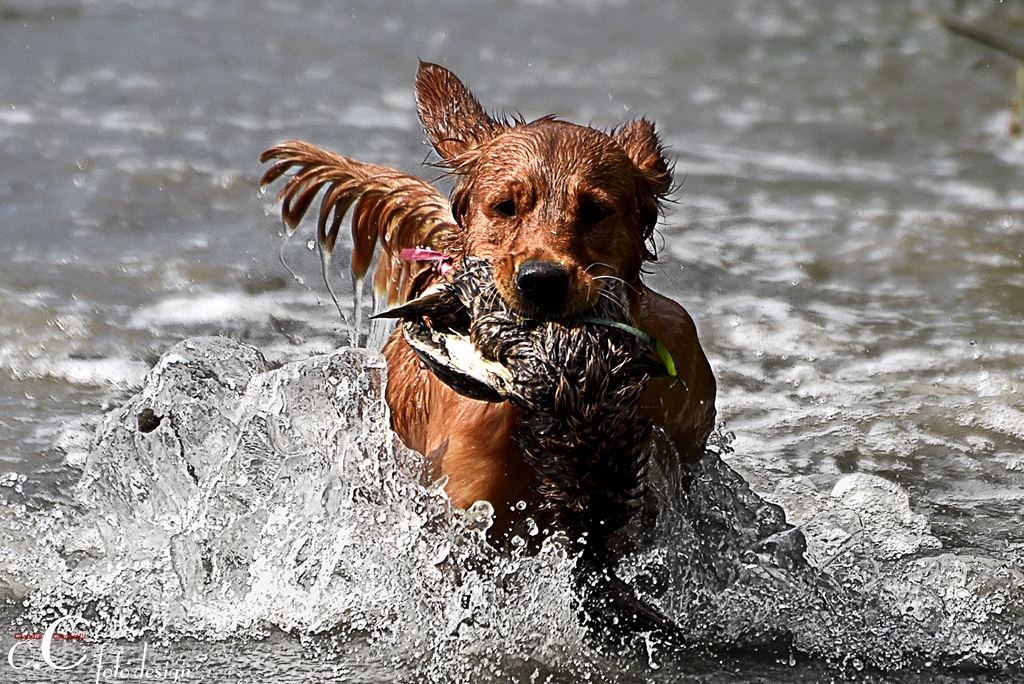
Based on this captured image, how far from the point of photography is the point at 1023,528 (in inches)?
193

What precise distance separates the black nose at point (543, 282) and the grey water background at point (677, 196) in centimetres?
107

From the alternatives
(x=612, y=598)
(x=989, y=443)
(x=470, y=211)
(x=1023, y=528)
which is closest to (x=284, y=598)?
(x=612, y=598)

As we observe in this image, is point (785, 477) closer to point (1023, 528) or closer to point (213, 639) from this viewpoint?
point (1023, 528)

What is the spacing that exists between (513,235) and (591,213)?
227 mm

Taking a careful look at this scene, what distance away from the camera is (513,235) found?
361 centimetres

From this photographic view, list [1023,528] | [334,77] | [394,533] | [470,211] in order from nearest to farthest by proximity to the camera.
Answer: [470,211]
[394,533]
[1023,528]
[334,77]

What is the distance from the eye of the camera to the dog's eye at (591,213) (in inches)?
143

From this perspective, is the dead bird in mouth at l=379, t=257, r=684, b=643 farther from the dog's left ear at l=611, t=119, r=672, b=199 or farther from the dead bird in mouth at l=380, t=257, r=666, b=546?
the dog's left ear at l=611, t=119, r=672, b=199

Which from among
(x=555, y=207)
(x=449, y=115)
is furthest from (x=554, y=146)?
(x=449, y=115)

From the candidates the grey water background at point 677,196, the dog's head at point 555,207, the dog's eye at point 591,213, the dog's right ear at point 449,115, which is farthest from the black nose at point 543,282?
the grey water background at point 677,196

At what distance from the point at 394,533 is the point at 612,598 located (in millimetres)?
702

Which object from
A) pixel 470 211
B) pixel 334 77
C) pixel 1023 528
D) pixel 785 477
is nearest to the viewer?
pixel 470 211

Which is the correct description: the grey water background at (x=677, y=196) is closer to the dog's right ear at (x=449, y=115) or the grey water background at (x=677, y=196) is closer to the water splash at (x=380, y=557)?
the water splash at (x=380, y=557)

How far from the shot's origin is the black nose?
3.36 m
